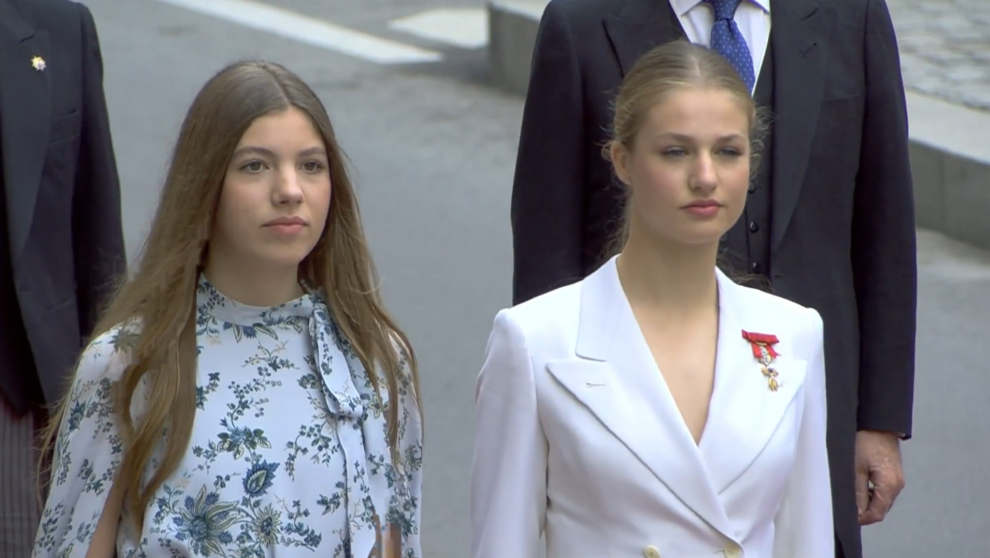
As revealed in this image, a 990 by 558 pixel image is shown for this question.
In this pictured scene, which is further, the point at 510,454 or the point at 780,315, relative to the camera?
the point at 780,315

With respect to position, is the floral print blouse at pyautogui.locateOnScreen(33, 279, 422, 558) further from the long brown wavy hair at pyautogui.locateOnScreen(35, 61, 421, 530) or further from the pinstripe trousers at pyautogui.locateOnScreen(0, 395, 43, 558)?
the pinstripe trousers at pyautogui.locateOnScreen(0, 395, 43, 558)

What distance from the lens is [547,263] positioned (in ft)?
13.1

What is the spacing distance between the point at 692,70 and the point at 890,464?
3.96 ft

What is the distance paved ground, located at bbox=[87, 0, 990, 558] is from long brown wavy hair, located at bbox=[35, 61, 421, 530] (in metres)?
→ 2.90

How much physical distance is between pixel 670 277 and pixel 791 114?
0.85m

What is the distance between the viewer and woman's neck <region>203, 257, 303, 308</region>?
3465 mm

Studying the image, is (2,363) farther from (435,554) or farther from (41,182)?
(435,554)

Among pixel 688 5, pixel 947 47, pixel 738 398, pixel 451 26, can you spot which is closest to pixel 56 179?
pixel 688 5

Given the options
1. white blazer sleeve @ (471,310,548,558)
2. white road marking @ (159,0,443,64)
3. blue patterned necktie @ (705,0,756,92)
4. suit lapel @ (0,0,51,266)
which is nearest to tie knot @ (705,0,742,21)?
blue patterned necktie @ (705,0,756,92)

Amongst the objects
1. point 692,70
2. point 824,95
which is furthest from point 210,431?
point 824,95

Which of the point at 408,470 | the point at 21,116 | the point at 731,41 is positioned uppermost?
the point at 731,41

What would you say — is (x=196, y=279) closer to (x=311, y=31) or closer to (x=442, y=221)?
(x=442, y=221)

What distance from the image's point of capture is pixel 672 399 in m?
3.19

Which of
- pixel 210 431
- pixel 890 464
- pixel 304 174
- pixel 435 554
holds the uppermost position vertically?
pixel 304 174
